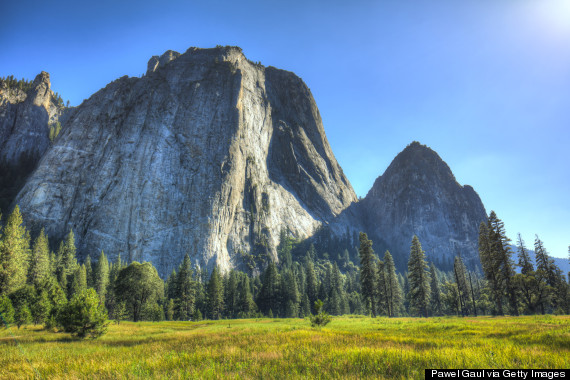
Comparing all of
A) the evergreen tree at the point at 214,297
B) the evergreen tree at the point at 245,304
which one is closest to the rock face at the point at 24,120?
the evergreen tree at the point at 214,297

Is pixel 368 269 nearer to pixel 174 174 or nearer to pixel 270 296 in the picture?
pixel 270 296

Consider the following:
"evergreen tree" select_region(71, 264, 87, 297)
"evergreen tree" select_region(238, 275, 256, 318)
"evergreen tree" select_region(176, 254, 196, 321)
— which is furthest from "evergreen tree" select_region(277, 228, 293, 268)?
"evergreen tree" select_region(71, 264, 87, 297)

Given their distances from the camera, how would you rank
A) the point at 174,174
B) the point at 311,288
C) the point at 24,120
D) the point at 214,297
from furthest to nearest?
the point at 24,120 < the point at 174,174 < the point at 311,288 < the point at 214,297

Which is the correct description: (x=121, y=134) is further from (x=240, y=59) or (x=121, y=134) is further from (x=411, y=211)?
(x=411, y=211)

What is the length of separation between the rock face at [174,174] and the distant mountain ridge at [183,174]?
43 cm

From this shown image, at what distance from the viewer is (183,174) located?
10888 centimetres

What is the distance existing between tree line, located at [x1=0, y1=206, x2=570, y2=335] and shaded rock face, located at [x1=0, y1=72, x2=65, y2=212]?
74.8m

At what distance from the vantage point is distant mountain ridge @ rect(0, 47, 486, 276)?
9756 centimetres

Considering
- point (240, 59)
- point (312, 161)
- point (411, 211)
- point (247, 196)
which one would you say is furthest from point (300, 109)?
point (411, 211)

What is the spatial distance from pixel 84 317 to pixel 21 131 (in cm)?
15401

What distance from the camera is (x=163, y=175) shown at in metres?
106

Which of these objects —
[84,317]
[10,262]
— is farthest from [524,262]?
[10,262]

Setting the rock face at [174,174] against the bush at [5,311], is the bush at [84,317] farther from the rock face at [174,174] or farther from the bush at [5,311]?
the rock face at [174,174]

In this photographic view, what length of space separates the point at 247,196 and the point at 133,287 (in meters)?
85.0
